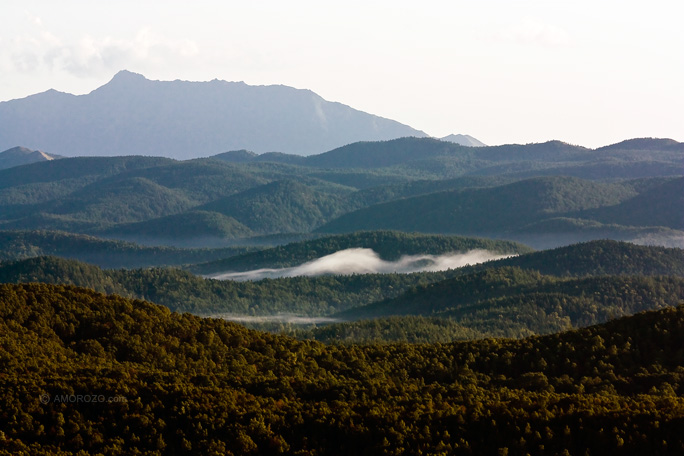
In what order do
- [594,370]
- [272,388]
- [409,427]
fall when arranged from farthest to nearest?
[594,370] < [272,388] < [409,427]

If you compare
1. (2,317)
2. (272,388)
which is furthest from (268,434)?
(2,317)

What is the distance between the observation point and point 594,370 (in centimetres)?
9138

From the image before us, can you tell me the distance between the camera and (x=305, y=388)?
260 feet

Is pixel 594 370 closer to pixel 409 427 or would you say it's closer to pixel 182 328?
pixel 409 427

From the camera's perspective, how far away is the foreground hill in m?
63.1

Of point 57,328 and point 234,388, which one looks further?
point 57,328

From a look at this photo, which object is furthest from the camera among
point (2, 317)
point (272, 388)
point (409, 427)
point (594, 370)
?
point (2, 317)

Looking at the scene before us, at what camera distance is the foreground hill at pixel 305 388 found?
63.1 meters

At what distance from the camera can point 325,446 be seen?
211 feet

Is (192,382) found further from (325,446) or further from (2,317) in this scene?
(2,317)

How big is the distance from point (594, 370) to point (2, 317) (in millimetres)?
52244

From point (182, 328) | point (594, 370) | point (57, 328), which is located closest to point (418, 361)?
point (594, 370)

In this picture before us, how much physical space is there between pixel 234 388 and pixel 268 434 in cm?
1448

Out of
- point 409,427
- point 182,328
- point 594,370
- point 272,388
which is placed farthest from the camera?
point 182,328
